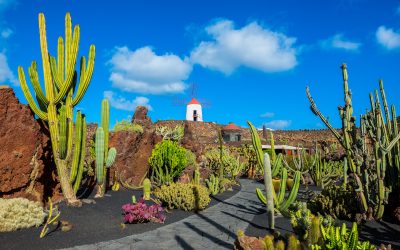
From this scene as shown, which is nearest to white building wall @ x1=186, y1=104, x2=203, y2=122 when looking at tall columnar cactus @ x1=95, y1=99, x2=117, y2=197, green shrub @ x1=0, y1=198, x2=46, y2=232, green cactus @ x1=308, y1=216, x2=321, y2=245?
tall columnar cactus @ x1=95, y1=99, x2=117, y2=197

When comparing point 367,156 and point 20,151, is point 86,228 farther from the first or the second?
point 367,156

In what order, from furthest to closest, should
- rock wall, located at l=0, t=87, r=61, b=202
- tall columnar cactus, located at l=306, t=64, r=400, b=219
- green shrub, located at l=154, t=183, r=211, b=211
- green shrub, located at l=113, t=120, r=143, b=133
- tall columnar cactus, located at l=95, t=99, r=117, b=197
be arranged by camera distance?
1. green shrub, located at l=113, t=120, r=143, b=133
2. tall columnar cactus, located at l=95, t=99, r=117, b=197
3. green shrub, located at l=154, t=183, r=211, b=211
4. rock wall, located at l=0, t=87, r=61, b=202
5. tall columnar cactus, located at l=306, t=64, r=400, b=219

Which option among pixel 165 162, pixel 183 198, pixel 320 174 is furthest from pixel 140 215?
pixel 320 174

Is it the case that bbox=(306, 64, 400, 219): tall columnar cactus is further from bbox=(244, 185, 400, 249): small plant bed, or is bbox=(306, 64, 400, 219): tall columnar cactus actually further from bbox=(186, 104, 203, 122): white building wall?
bbox=(186, 104, 203, 122): white building wall

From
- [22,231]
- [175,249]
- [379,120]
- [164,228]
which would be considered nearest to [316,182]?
[379,120]

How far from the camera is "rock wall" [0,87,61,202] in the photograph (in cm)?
736

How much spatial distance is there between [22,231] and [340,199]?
6.69m

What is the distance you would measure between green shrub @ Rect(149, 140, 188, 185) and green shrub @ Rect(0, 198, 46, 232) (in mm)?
6208

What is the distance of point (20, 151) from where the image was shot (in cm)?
758

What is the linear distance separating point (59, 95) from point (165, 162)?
5.48 m

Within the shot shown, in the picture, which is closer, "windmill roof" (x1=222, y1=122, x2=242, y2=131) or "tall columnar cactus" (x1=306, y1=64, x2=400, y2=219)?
"tall columnar cactus" (x1=306, y1=64, x2=400, y2=219)

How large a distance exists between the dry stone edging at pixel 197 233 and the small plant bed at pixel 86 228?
312 mm

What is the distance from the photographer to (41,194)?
26.7ft

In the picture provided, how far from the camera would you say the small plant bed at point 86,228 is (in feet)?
17.9
